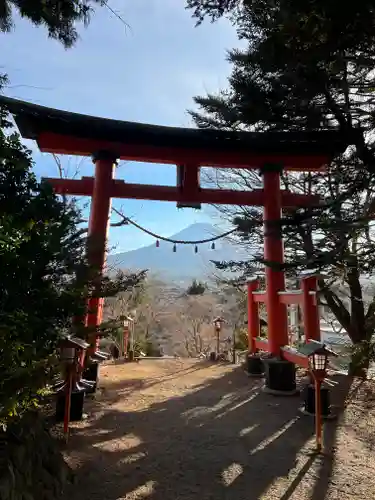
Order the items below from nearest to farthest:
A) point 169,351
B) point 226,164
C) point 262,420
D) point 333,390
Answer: point 262,420 → point 333,390 → point 226,164 → point 169,351

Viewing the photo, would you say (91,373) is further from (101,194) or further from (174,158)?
(174,158)

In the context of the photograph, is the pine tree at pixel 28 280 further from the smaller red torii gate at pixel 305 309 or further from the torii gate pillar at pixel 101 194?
the smaller red torii gate at pixel 305 309

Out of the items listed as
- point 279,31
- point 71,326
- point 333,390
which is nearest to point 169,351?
point 333,390

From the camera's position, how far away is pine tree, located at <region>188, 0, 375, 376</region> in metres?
2.64

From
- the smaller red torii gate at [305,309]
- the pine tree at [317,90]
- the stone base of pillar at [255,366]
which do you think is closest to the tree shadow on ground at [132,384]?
the stone base of pillar at [255,366]

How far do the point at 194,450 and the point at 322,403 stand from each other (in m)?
1.91

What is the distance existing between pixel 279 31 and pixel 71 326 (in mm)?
3051

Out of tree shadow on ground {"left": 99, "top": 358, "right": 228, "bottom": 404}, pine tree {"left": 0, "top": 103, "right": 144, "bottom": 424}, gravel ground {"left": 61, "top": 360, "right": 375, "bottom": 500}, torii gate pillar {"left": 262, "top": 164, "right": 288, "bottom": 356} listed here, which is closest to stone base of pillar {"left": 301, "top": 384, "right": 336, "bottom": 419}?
gravel ground {"left": 61, "top": 360, "right": 375, "bottom": 500}

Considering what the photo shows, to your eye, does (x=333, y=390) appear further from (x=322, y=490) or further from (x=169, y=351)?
(x=169, y=351)

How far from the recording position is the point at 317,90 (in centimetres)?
321

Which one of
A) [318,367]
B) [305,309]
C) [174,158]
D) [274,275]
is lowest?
[318,367]

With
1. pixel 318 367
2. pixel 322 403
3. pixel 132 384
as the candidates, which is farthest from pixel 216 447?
pixel 132 384

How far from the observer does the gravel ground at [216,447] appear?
2.81m

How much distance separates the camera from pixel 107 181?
5879mm
